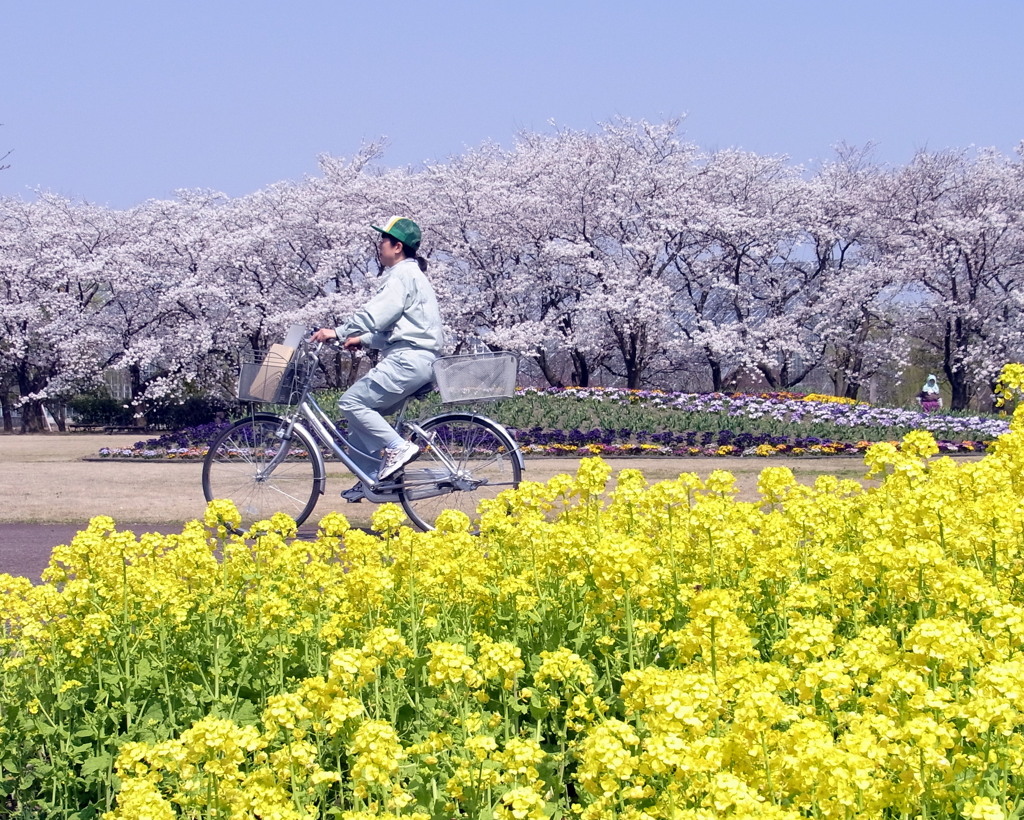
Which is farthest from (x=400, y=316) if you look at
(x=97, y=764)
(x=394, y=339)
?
(x=97, y=764)

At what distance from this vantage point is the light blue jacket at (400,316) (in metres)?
6.66

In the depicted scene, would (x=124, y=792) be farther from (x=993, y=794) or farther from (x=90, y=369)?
(x=90, y=369)

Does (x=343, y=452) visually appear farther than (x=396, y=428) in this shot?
No

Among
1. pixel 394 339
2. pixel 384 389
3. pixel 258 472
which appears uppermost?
pixel 394 339

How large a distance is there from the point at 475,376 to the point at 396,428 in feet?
2.27

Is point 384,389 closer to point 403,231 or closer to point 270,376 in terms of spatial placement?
point 270,376

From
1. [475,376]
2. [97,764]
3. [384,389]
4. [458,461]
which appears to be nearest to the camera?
[97,764]

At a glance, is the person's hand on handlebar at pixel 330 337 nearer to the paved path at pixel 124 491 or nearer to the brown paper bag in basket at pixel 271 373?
the brown paper bag in basket at pixel 271 373

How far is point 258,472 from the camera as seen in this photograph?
23.7ft

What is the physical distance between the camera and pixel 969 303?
28125 millimetres

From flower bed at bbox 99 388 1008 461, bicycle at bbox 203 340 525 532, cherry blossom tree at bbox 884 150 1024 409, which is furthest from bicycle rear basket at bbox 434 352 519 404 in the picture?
cherry blossom tree at bbox 884 150 1024 409

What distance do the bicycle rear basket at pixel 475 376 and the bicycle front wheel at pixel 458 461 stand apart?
18 centimetres

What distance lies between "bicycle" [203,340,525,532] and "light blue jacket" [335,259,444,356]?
0.81 feet

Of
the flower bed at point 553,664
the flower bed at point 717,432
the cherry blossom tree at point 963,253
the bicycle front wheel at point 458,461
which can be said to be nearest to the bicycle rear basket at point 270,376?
the bicycle front wheel at point 458,461
